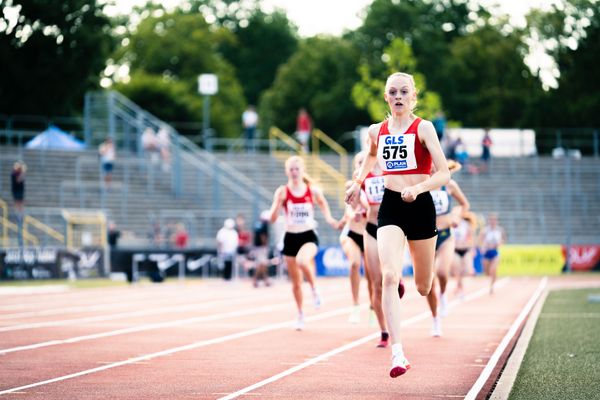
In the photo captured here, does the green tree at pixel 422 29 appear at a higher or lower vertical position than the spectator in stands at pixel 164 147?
higher

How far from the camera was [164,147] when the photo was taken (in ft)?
145

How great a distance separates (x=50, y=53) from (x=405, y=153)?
41.6 m

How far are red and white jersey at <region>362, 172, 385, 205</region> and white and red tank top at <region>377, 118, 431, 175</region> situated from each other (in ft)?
12.4

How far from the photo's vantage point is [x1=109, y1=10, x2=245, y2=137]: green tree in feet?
267

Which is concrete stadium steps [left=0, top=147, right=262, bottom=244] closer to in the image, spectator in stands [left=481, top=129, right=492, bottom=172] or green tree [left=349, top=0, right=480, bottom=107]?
spectator in stands [left=481, top=129, right=492, bottom=172]

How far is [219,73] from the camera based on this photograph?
8631cm

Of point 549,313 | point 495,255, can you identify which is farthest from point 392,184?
point 495,255

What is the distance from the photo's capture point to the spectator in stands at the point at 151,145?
1729 inches

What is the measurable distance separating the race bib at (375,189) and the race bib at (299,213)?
1995 millimetres

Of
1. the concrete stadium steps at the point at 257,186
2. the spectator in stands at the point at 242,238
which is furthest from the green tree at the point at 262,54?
the spectator in stands at the point at 242,238

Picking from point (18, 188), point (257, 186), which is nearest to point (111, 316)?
point (18, 188)

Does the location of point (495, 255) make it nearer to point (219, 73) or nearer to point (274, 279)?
point (274, 279)

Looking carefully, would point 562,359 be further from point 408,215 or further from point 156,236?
point 156,236

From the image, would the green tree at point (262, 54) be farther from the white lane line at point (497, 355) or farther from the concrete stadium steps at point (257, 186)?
the white lane line at point (497, 355)
